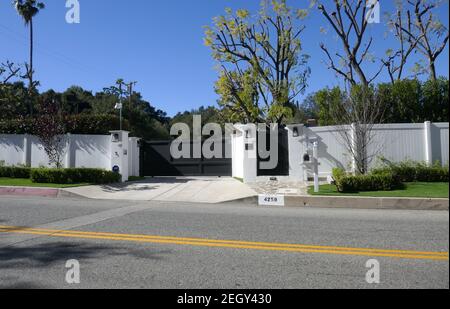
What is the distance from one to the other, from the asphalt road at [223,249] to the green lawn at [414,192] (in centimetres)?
162

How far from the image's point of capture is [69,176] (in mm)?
15547

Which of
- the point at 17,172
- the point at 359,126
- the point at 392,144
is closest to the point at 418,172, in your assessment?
the point at 392,144

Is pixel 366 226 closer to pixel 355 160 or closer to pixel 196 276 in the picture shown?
pixel 196 276

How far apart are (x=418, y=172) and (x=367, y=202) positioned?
3932 millimetres

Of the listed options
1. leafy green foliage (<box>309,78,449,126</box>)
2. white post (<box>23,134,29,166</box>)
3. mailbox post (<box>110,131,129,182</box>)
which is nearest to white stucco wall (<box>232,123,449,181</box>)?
leafy green foliage (<box>309,78,449,126</box>)

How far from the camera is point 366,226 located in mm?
7105

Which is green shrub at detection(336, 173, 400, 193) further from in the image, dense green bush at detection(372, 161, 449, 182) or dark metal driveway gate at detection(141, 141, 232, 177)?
dark metal driveway gate at detection(141, 141, 232, 177)

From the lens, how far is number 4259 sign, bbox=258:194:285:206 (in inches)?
435

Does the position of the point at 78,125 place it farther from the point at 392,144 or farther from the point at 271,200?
the point at 392,144

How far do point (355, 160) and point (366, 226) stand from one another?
691 cm

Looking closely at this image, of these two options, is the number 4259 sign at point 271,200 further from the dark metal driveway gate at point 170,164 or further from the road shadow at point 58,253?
the dark metal driveway gate at point 170,164

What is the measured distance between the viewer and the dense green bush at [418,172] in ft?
41.1

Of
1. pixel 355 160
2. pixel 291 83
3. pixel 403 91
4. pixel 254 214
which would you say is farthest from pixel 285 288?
pixel 291 83
